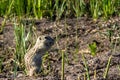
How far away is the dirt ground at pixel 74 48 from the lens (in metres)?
3.66

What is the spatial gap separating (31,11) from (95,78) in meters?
1.87

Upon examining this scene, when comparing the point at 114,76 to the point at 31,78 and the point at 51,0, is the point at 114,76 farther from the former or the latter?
the point at 51,0

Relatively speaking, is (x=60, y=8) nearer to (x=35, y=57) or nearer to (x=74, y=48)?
(x=74, y=48)

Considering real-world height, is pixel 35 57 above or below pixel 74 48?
above

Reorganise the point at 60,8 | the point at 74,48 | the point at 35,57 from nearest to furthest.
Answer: the point at 35,57 → the point at 74,48 → the point at 60,8

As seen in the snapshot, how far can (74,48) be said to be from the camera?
4.29 metres

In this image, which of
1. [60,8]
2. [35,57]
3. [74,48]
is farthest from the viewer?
[60,8]

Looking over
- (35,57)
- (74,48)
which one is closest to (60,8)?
(74,48)

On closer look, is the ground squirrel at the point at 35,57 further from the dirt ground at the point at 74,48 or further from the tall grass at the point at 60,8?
the tall grass at the point at 60,8

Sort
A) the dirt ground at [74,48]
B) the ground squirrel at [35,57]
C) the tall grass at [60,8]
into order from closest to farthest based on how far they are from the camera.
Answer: the ground squirrel at [35,57], the dirt ground at [74,48], the tall grass at [60,8]

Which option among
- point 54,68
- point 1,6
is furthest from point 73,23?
point 54,68

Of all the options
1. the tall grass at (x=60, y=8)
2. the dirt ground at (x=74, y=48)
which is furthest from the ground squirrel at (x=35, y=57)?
the tall grass at (x=60, y=8)

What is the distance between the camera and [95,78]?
3.54 meters

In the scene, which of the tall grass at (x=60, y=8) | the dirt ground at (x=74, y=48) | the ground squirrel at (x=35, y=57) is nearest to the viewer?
the ground squirrel at (x=35, y=57)
